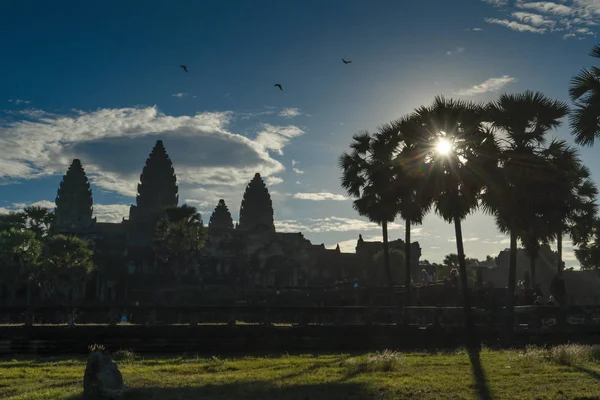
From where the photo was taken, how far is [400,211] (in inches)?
1180

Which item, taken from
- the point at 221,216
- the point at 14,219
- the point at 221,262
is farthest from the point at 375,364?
the point at 221,216

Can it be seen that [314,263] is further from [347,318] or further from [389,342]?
[389,342]

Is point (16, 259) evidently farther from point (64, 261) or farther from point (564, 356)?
point (564, 356)

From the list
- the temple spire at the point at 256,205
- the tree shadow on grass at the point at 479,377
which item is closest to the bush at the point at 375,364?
the tree shadow on grass at the point at 479,377

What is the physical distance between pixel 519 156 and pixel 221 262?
57926 mm

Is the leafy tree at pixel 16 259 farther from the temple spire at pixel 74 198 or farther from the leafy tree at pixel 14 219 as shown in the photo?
the temple spire at pixel 74 198

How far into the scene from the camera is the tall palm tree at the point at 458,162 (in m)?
23.1

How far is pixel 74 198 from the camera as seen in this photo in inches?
4840

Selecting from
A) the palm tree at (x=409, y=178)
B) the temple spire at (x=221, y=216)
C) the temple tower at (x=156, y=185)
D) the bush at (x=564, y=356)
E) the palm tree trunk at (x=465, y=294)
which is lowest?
the bush at (x=564, y=356)

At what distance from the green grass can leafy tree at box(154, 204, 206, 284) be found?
151ft

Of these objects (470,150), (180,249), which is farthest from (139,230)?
(470,150)

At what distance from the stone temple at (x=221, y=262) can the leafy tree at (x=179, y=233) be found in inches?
173

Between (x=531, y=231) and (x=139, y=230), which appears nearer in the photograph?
(x=531, y=231)

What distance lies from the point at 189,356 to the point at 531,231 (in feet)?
51.4
